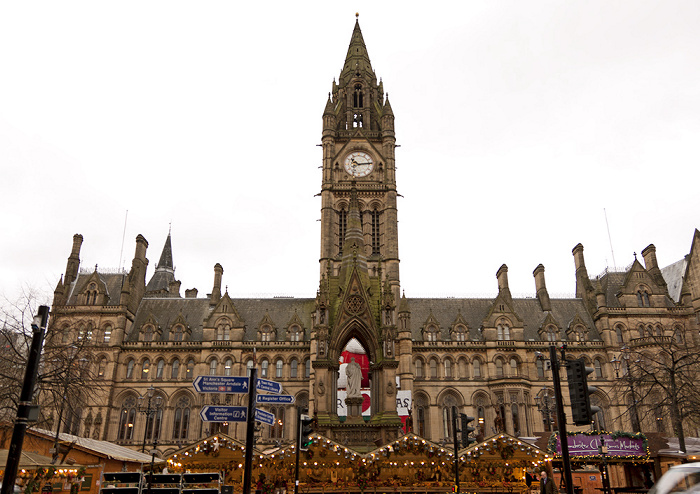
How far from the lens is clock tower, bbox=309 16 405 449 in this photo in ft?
96.9

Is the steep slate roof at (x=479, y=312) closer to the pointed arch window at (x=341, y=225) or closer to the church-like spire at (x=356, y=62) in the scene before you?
the pointed arch window at (x=341, y=225)

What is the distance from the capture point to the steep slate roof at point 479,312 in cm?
5566

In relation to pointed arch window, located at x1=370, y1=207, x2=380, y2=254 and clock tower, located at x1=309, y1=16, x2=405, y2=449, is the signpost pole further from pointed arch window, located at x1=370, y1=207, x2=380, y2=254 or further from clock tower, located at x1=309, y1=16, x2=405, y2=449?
pointed arch window, located at x1=370, y1=207, x2=380, y2=254

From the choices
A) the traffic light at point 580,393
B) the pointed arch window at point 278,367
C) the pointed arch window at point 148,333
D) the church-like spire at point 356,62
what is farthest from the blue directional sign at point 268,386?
the church-like spire at point 356,62

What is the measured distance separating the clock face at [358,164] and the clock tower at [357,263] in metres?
0.12

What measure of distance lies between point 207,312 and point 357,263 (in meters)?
31.0

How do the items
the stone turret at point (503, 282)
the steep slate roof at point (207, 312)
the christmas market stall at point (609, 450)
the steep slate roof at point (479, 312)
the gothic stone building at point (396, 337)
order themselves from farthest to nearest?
the stone turret at point (503, 282)
the steep slate roof at point (479, 312)
the steep slate roof at point (207, 312)
the gothic stone building at point (396, 337)
the christmas market stall at point (609, 450)

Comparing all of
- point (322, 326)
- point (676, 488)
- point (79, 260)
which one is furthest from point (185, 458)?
point (79, 260)

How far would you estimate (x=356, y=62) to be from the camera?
2857 inches

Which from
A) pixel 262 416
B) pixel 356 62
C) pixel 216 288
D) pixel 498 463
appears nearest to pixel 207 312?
pixel 216 288

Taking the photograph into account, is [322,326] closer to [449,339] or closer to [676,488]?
[676,488]

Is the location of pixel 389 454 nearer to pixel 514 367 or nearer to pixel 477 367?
pixel 477 367

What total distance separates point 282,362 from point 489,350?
20526 mm

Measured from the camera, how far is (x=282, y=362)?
5272 centimetres
